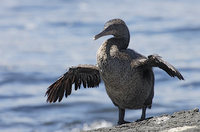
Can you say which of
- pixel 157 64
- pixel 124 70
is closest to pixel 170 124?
pixel 157 64

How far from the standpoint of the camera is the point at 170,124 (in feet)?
27.4

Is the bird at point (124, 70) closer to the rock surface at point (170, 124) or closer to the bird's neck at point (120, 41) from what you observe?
the bird's neck at point (120, 41)

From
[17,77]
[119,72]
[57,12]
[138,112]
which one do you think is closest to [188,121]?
[119,72]

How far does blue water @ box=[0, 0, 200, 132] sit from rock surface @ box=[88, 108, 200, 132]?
7132 mm

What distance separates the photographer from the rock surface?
26.0 ft

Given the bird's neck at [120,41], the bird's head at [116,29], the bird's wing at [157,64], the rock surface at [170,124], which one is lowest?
the rock surface at [170,124]

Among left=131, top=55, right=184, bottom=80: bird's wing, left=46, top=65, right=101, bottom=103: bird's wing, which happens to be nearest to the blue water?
left=46, top=65, right=101, bottom=103: bird's wing

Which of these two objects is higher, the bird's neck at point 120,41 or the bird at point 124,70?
the bird's neck at point 120,41

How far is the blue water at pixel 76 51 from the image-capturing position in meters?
17.0

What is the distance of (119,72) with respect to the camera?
9555 mm

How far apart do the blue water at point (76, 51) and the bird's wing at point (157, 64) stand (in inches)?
257

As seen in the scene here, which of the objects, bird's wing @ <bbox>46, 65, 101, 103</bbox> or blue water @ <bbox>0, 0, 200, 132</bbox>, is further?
blue water @ <bbox>0, 0, 200, 132</bbox>

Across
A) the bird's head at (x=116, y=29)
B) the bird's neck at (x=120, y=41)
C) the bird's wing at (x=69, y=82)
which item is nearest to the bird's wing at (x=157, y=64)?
the bird's neck at (x=120, y=41)

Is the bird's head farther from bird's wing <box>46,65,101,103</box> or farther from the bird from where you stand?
bird's wing <box>46,65,101,103</box>
